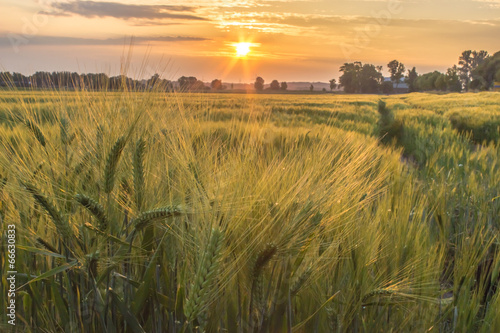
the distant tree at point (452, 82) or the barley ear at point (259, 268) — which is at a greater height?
the distant tree at point (452, 82)

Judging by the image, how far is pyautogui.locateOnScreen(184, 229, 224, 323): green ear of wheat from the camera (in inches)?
34.7

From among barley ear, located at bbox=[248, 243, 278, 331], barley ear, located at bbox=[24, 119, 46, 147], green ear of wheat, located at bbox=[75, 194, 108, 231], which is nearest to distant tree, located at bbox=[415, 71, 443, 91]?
barley ear, located at bbox=[24, 119, 46, 147]

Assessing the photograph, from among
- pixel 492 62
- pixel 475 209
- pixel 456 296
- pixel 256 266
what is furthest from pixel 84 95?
pixel 492 62

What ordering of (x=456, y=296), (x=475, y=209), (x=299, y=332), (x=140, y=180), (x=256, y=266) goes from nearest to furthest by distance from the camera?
(x=256, y=266) < (x=140, y=180) < (x=299, y=332) < (x=456, y=296) < (x=475, y=209)

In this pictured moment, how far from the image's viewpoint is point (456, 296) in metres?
1.72

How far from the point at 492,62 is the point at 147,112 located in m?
96.5

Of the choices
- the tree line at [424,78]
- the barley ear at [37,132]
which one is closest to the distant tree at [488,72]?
the tree line at [424,78]

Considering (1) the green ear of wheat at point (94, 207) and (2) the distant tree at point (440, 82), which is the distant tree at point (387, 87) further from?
(1) the green ear of wheat at point (94, 207)

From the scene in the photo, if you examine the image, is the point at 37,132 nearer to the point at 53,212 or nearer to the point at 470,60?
the point at 53,212

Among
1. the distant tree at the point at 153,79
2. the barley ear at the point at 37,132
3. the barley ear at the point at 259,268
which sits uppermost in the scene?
the distant tree at the point at 153,79

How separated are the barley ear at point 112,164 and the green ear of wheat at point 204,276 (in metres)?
0.40

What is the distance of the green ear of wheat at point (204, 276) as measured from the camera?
882 mm

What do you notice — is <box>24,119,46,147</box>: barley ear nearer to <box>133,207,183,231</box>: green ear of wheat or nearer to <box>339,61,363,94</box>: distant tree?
<box>133,207,183,231</box>: green ear of wheat

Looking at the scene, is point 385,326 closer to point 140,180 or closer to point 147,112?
point 140,180
